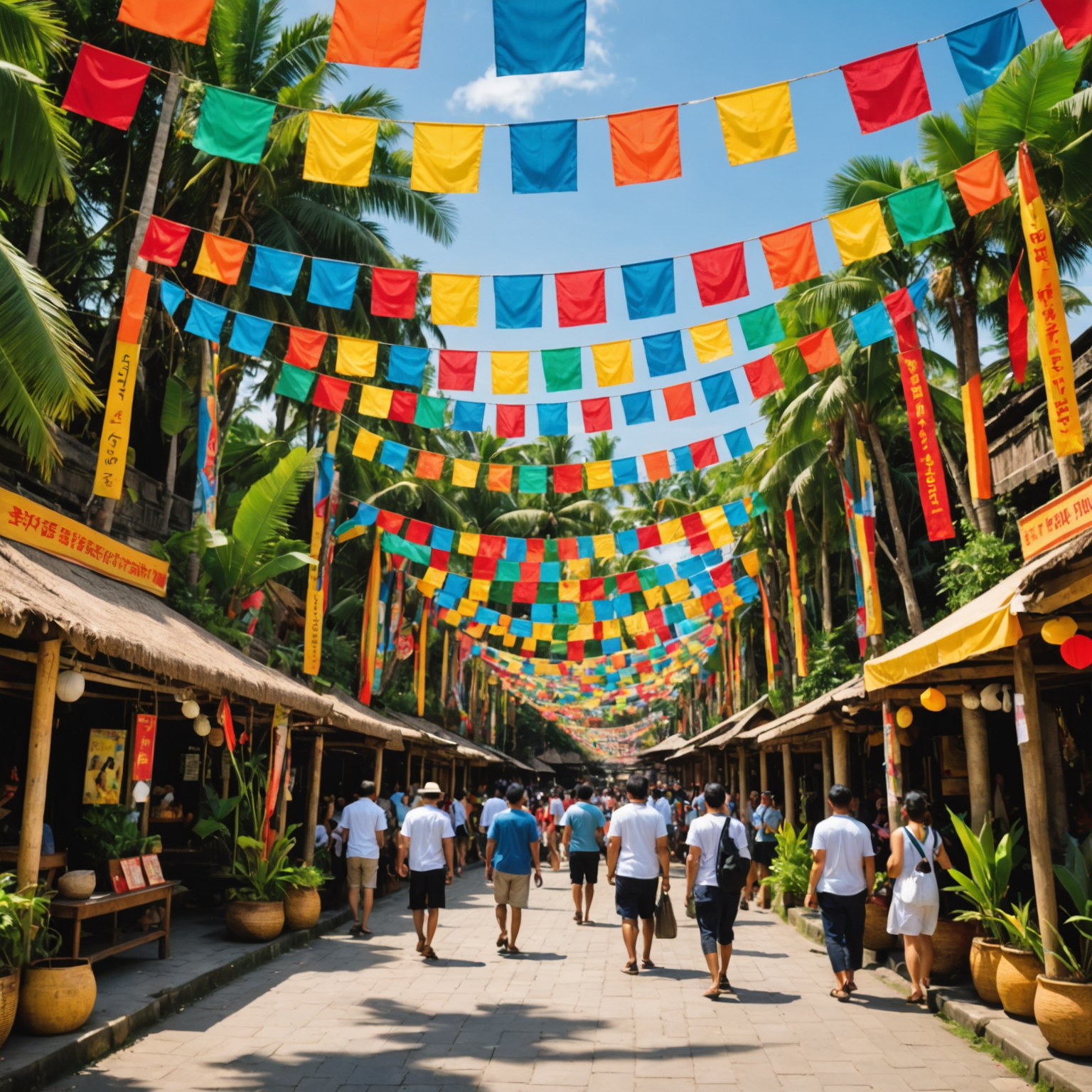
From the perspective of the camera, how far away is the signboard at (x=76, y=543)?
869cm

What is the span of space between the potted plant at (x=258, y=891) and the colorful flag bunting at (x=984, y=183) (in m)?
9.22

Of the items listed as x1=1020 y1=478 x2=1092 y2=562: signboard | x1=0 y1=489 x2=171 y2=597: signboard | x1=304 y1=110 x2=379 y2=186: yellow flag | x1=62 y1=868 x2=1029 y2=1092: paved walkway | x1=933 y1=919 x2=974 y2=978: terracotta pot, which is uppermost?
x1=304 y1=110 x2=379 y2=186: yellow flag

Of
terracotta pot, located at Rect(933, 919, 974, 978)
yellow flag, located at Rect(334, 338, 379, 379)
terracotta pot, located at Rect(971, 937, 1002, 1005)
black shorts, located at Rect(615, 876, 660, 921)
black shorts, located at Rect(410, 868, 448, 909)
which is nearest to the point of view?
terracotta pot, located at Rect(971, 937, 1002, 1005)

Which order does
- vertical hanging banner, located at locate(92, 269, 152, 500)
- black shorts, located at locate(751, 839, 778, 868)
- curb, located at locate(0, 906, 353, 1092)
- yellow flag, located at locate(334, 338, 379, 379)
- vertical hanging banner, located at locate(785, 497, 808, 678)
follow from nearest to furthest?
Result: curb, located at locate(0, 906, 353, 1092) < vertical hanging banner, located at locate(92, 269, 152, 500) < yellow flag, located at locate(334, 338, 379, 379) < black shorts, located at locate(751, 839, 778, 868) < vertical hanging banner, located at locate(785, 497, 808, 678)

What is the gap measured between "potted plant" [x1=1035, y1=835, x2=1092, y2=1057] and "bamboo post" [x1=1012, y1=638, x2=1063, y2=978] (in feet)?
0.25

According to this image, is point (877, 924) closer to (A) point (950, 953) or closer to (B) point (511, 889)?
(A) point (950, 953)

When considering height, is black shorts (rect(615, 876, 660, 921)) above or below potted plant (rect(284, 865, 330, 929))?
above

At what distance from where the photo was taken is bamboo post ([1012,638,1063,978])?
20.2 feet

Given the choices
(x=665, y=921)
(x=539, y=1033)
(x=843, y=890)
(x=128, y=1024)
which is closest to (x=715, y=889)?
(x=843, y=890)

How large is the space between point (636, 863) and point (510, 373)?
5.74 meters

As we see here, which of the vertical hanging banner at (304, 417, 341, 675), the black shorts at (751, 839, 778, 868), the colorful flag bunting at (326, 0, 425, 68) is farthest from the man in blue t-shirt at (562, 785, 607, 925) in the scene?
the colorful flag bunting at (326, 0, 425, 68)

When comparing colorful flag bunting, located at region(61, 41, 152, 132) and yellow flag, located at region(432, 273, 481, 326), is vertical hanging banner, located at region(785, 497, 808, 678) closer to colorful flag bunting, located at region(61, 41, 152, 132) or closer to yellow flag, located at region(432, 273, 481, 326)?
yellow flag, located at region(432, 273, 481, 326)

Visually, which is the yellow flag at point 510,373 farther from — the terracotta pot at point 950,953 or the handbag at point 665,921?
the terracotta pot at point 950,953

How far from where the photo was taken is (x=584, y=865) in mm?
12055
